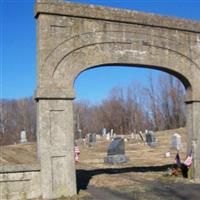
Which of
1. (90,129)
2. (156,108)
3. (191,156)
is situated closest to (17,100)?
(90,129)

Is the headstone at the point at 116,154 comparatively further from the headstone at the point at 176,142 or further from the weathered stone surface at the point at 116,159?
the headstone at the point at 176,142

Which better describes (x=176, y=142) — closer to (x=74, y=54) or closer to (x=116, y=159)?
(x=116, y=159)

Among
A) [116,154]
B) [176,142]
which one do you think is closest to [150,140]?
[176,142]

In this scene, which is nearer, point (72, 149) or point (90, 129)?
point (72, 149)

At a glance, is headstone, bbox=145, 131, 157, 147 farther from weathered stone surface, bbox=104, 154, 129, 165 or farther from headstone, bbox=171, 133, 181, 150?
weathered stone surface, bbox=104, 154, 129, 165

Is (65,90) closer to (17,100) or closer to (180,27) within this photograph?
(180,27)

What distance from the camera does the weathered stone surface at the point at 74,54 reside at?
433 inches

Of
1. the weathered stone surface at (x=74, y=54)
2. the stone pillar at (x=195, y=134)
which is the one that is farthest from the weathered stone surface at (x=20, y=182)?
the stone pillar at (x=195, y=134)

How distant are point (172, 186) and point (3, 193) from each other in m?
5.61

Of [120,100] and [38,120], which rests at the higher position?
[120,100]

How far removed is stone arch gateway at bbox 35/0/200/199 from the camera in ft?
36.1

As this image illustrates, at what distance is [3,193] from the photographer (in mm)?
10461

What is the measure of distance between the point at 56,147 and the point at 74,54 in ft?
9.59

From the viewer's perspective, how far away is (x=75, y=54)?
11562mm
